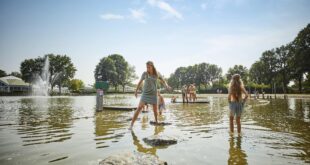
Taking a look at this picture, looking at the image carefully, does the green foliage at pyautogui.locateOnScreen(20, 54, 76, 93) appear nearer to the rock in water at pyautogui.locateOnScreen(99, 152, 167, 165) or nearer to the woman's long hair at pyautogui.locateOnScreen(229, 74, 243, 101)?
the woman's long hair at pyautogui.locateOnScreen(229, 74, 243, 101)

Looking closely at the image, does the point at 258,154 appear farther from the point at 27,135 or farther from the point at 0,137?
the point at 0,137

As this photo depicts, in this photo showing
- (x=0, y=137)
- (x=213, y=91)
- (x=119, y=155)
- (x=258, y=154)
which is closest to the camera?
(x=119, y=155)

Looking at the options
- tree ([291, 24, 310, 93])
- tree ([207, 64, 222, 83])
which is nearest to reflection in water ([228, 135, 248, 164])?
tree ([291, 24, 310, 93])

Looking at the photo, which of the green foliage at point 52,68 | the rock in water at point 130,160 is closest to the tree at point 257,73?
the green foliage at point 52,68

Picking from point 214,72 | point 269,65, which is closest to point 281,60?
point 269,65

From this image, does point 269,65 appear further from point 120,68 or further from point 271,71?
point 120,68

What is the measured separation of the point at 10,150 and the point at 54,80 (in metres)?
87.8

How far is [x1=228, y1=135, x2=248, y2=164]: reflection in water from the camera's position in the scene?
3975 millimetres

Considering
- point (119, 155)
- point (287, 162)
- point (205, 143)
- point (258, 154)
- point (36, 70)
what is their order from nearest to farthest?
point (119, 155) → point (287, 162) → point (258, 154) → point (205, 143) → point (36, 70)

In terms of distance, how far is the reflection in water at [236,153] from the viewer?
3975 millimetres

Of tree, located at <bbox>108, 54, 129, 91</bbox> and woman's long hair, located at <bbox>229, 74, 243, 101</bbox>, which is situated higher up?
tree, located at <bbox>108, 54, 129, 91</bbox>

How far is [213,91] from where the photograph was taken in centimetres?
9006

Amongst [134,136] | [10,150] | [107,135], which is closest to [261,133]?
[134,136]

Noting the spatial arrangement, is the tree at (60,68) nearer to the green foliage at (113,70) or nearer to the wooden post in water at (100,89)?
the green foliage at (113,70)
